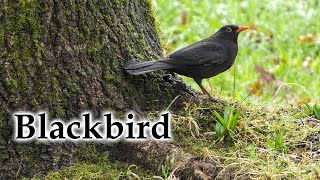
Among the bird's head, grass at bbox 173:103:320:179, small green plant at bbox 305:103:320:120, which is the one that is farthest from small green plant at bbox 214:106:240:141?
the bird's head

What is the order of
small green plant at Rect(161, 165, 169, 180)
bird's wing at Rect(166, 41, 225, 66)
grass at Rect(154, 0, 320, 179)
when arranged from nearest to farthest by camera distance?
small green plant at Rect(161, 165, 169, 180), grass at Rect(154, 0, 320, 179), bird's wing at Rect(166, 41, 225, 66)

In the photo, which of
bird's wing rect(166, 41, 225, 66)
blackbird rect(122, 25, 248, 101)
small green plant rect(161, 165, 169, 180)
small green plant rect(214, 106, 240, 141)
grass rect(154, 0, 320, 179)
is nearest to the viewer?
small green plant rect(161, 165, 169, 180)

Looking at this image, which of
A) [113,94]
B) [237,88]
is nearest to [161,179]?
[113,94]

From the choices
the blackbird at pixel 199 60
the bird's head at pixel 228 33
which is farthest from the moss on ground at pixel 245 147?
the bird's head at pixel 228 33

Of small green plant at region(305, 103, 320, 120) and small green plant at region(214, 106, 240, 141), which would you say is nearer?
small green plant at region(214, 106, 240, 141)

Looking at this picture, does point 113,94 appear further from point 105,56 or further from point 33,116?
point 33,116

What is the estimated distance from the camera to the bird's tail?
14.7 ft

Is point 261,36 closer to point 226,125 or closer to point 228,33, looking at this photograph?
point 228,33

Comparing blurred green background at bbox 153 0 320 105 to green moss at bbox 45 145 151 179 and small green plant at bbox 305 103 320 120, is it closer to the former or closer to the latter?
small green plant at bbox 305 103 320 120

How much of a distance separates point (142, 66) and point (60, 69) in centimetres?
58

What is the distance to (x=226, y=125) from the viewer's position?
4414mm

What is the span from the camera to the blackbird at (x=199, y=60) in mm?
4593

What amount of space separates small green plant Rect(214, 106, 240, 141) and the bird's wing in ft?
1.83

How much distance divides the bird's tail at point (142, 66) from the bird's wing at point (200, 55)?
0.10 meters
